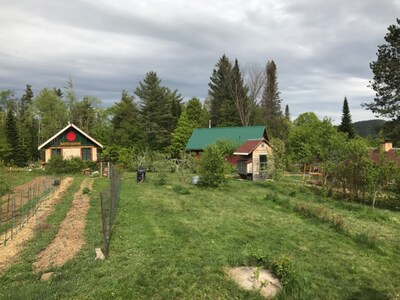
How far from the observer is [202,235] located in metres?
9.73

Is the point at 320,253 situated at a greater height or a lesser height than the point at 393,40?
lesser

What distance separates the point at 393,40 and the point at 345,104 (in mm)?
29610

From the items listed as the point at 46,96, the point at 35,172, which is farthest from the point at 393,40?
the point at 46,96

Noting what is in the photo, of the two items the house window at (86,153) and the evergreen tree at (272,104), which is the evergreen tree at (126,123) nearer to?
the house window at (86,153)

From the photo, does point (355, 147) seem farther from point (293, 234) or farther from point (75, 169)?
point (75, 169)

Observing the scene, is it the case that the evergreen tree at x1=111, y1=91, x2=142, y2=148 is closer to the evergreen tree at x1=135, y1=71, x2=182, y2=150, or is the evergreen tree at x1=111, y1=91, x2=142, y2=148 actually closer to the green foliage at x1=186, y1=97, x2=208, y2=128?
the evergreen tree at x1=135, y1=71, x2=182, y2=150

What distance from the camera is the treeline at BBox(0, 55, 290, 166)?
45938mm

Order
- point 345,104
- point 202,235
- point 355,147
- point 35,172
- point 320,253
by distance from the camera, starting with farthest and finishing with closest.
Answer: point 345,104 → point 35,172 → point 355,147 → point 202,235 → point 320,253

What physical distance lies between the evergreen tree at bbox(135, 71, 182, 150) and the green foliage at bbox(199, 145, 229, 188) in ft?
93.3

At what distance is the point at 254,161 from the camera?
2816cm

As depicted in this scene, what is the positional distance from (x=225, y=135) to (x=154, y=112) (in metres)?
15.1

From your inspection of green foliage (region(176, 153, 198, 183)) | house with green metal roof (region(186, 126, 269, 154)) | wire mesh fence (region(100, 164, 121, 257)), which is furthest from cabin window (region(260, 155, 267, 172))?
wire mesh fence (region(100, 164, 121, 257))

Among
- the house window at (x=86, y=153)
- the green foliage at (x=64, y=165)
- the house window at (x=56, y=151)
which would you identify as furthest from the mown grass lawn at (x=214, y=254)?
the house window at (x=56, y=151)

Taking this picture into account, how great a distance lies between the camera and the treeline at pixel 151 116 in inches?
1809
